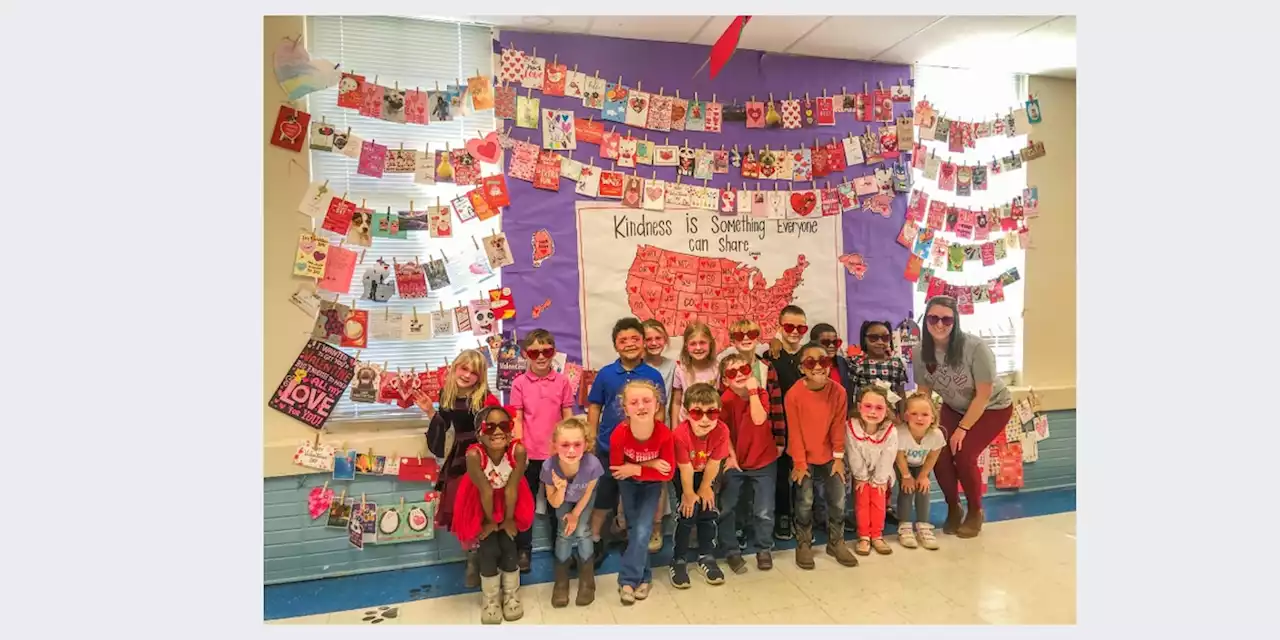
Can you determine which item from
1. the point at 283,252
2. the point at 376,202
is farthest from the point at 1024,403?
the point at 283,252

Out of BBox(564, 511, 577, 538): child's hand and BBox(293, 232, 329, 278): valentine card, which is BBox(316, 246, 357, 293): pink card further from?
BBox(564, 511, 577, 538): child's hand

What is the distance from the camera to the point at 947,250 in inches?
138

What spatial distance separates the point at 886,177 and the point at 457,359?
88.8 inches

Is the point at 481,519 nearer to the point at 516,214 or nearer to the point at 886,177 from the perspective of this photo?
the point at 516,214

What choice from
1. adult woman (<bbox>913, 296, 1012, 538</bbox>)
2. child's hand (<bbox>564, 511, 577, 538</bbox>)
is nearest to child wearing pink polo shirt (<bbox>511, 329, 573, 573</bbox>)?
child's hand (<bbox>564, 511, 577, 538</bbox>)

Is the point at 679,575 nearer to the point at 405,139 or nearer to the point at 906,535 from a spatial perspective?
the point at 906,535

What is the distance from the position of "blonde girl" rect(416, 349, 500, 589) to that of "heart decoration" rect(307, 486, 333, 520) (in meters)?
0.45

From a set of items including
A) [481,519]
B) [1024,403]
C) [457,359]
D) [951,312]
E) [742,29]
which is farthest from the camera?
[1024,403]

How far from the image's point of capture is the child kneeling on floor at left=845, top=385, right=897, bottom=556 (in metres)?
2.91

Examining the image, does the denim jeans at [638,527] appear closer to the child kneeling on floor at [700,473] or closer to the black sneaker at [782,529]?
the child kneeling on floor at [700,473]

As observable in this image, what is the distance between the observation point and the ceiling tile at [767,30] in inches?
112

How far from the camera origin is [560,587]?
8.18 feet

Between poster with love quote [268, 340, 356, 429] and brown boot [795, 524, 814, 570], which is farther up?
poster with love quote [268, 340, 356, 429]

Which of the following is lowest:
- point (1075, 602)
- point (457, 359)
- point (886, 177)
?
point (1075, 602)
